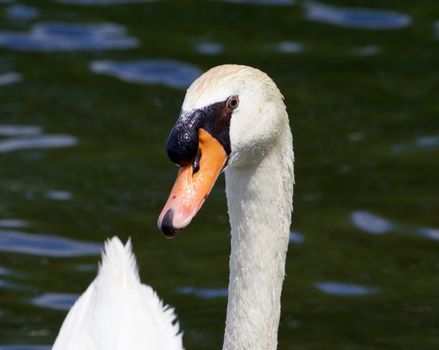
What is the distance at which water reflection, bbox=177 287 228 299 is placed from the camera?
8.46 meters

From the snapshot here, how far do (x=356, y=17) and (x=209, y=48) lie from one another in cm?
159

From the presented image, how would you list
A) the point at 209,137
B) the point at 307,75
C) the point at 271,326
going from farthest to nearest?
1. the point at 307,75
2. the point at 271,326
3. the point at 209,137

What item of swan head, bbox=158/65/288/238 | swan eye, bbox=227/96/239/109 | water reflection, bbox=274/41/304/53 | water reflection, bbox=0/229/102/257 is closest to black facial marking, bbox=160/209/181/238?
swan head, bbox=158/65/288/238

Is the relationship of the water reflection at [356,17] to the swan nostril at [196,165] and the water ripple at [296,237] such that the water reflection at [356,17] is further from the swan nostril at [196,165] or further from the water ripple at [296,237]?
the swan nostril at [196,165]

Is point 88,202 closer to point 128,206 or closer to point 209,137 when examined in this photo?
point 128,206

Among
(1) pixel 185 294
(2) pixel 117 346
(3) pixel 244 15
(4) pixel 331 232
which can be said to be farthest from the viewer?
(3) pixel 244 15

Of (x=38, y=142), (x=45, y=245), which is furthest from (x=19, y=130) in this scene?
(x=45, y=245)

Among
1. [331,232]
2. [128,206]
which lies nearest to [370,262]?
[331,232]

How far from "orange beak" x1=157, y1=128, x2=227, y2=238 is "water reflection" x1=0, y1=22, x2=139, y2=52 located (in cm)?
744

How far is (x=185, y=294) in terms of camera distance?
850 centimetres

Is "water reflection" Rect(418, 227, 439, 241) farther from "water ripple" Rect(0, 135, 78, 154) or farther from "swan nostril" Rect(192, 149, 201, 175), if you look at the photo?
"swan nostril" Rect(192, 149, 201, 175)

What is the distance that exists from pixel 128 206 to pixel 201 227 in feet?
2.08

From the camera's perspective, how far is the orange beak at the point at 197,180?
201 inches

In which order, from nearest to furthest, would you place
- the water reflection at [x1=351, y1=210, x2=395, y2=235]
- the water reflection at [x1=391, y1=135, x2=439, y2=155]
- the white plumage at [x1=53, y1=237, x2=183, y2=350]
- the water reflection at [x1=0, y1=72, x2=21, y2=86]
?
the white plumage at [x1=53, y1=237, x2=183, y2=350]
the water reflection at [x1=351, y1=210, x2=395, y2=235]
the water reflection at [x1=391, y1=135, x2=439, y2=155]
the water reflection at [x1=0, y1=72, x2=21, y2=86]
